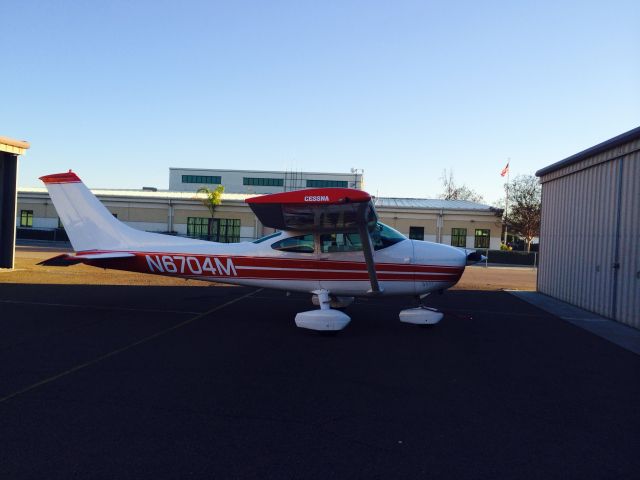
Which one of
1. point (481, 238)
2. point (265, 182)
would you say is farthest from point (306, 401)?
point (265, 182)

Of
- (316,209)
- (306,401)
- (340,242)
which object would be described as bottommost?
(306,401)

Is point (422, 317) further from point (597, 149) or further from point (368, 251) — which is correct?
point (597, 149)

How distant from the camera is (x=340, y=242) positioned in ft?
26.8

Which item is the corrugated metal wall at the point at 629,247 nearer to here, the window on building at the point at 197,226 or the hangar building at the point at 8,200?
the hangar building at the point at 8,200

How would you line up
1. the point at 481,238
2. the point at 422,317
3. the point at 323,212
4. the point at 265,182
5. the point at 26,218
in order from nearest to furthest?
the point at 323,212, the point at 422,317, the point at 481,238, the point at 26,218, the point at 265,182

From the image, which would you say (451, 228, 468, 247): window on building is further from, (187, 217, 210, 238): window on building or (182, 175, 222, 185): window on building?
(182, 175, 222, 185): window on building

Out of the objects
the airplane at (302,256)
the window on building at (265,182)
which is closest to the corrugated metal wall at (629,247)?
the airplane at (302,256)

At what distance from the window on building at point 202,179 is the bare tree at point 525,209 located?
114ft

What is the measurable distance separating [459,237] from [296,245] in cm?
2754

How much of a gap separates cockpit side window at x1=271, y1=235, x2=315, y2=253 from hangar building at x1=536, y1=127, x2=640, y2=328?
648cm

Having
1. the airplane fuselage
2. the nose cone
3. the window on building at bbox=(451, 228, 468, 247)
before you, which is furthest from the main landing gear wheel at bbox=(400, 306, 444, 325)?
the window on building at bbox=(451, 228, 468, 247)

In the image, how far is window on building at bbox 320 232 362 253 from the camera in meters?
8.12

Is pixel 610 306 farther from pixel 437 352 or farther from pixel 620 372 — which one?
pixel 437 352

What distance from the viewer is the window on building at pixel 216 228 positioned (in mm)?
34019
